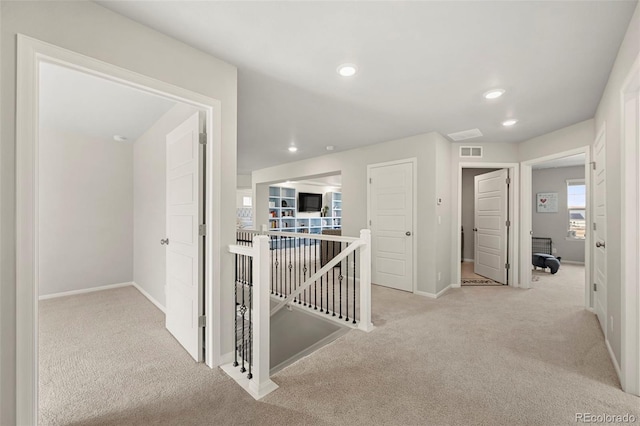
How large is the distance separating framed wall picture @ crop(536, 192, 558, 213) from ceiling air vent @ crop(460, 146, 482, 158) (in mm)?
3834

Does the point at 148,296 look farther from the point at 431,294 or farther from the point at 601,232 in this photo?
the point at 601,232

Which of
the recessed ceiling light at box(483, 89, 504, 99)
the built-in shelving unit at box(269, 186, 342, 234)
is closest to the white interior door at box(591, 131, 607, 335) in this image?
the recessed ceiling light at box(483, 89, 504, 99)

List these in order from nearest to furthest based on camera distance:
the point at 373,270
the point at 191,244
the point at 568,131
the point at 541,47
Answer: the point at 541,47
the point at 191,244
the point at 568,131
the point at 373,270

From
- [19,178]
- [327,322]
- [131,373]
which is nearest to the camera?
[19,178]

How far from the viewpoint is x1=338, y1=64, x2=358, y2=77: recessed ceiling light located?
2164mm

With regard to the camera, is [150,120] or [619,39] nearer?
[619,39]

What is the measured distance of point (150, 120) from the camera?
3.38 meters

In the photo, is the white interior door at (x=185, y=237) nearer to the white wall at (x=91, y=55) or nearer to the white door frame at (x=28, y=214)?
the white wall at (x=91, y=55)

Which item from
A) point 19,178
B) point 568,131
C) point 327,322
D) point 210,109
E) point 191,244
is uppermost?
point 568,131

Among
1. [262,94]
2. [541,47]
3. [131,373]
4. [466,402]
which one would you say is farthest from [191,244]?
[541,47]

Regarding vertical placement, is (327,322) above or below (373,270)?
below

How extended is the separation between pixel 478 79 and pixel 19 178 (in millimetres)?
3179

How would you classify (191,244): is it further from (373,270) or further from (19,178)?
(373,270)

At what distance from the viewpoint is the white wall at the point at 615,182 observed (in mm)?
1890
